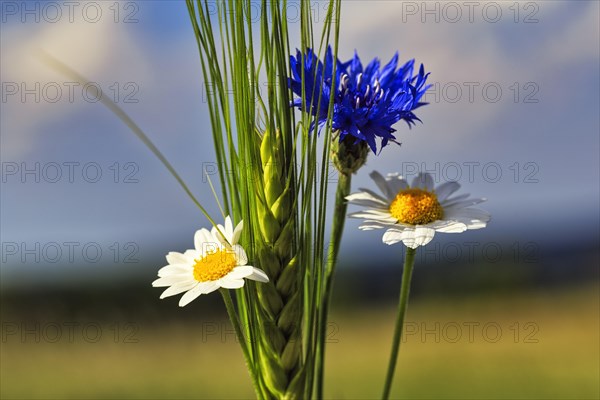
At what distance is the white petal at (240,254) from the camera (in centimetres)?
69

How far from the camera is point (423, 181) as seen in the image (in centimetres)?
90

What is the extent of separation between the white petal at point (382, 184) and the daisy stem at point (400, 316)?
11cm

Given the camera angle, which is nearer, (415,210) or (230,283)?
(230,283)

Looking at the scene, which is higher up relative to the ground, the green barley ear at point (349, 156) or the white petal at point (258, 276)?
the green barley ear at point (349, 156)

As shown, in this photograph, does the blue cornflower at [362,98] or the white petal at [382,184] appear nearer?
the blue cornflower at [362,98]

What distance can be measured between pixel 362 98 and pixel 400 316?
0.88 feet

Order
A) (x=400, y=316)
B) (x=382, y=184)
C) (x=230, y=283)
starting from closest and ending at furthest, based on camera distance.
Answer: (x=230, y=283) < (x=400, y=316) < (x=382, y=184)

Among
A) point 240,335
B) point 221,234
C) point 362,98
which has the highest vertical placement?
point 362,98

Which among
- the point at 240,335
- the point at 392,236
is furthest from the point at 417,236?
the point at 240,335

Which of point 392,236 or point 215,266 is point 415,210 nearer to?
point 392,236

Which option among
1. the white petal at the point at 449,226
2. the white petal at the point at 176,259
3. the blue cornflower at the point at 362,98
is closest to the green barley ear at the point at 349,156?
the blue cornflower at the point at 362,98

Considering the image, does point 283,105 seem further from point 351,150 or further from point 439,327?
point 439,327

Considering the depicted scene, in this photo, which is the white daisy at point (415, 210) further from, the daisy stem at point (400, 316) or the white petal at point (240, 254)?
the white petal at point (240, 254)

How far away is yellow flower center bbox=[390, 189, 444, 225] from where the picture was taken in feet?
2.75
